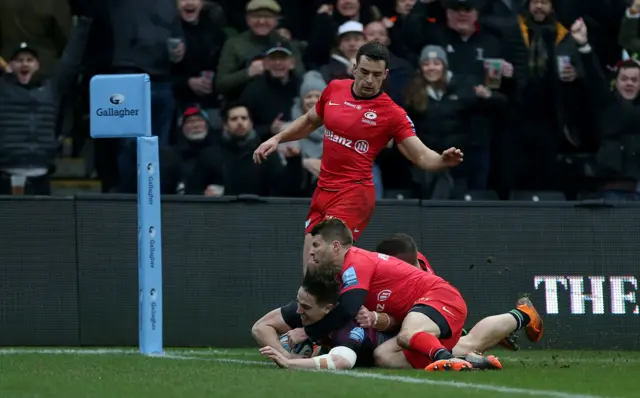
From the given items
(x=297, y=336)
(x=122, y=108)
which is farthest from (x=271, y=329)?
(x=122, y=108)

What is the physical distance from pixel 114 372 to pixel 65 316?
3389 millimetres

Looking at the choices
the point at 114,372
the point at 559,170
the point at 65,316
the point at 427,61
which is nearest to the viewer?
the point at 114,372

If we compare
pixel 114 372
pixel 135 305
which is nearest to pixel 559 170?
pixel 135 305

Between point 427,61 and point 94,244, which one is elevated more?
point 427,61

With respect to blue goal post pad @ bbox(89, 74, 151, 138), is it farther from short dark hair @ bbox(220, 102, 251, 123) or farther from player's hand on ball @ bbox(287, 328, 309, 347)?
short dark hair @ bbox(220, 102, 251, 123)

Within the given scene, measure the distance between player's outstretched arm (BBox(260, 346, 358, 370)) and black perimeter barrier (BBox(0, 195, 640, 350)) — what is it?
127 inches

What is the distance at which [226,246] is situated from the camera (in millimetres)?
12688

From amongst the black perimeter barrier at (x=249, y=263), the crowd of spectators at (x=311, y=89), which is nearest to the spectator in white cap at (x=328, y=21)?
the crowd of spectators at (x=311, y=89)

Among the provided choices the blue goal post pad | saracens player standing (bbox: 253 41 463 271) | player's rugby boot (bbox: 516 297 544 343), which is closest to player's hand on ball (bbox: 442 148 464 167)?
saracens player standing (bbox: 253 41 463 271)

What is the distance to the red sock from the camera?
9297mm

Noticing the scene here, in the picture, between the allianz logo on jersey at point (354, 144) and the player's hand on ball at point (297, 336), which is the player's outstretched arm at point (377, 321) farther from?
the allianz logo on jersey at point (354, 144)

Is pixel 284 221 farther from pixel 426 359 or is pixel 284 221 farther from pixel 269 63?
pixel 426 359

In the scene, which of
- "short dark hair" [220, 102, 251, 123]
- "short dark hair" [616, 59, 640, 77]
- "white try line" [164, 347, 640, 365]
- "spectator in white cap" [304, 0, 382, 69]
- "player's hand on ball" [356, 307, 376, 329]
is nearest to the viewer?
"player's hand on ball" [356, 307, 376, 329]

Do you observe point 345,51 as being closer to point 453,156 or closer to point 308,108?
point 308,108
